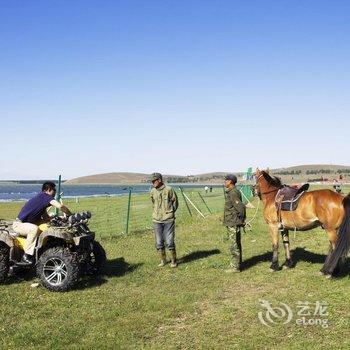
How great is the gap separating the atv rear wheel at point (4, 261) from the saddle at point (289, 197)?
6.71 metres

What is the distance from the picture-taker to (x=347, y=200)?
9.66 meters

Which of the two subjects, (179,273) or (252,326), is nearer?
(252,326)

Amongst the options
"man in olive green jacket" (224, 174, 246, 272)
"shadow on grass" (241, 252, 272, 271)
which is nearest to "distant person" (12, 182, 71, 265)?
"man in olive green jacket" (224, 174, 246, 272)

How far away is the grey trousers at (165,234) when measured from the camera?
11.9m

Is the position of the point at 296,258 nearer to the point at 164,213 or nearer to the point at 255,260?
the point at 255,260

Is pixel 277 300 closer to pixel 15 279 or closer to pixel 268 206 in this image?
pixel 268 206

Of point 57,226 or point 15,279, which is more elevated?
point 57,226

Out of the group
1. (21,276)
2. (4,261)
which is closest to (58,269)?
(4,261)

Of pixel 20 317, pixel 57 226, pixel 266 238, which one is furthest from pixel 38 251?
pixel 266 238

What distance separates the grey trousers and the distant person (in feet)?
10.4

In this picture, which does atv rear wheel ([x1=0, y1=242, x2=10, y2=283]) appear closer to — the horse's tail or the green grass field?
the green grass field

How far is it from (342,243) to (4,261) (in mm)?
7471

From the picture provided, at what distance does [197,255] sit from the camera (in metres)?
13.7

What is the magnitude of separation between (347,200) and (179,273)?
4.48m
